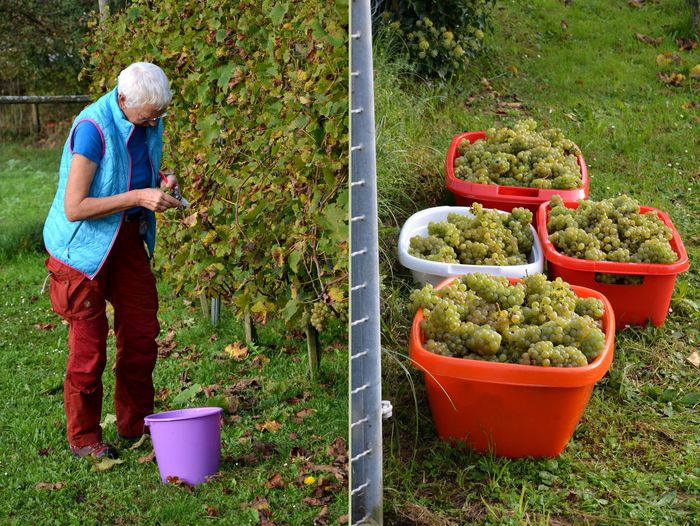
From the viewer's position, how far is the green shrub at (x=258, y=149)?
3625mm

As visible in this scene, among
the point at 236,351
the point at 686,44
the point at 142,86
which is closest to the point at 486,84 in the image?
the point at 686,44

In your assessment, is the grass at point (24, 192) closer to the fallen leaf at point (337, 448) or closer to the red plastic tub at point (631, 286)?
the fallen leaf at point (337, 448)

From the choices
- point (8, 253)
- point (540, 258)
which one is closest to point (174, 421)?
point (540, 258)

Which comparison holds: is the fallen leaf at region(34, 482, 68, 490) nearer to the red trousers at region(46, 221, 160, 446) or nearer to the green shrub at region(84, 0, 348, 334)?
the red trousers at region(46, 221, 160, 446)

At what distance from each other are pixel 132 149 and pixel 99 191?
0.83 feet

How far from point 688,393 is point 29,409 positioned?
3288 mm

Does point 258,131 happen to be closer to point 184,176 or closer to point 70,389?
point 184,176

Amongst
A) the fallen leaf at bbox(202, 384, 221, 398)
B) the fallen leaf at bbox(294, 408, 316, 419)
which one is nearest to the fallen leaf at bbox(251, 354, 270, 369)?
the fallen leaf at bbox(202, 384, 221, 398)

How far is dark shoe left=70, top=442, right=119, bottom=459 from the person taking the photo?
3.75m

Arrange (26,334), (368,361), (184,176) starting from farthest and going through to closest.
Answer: (26,334) → (184,176) → (368,361)

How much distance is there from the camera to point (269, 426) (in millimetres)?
3969

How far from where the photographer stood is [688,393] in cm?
397

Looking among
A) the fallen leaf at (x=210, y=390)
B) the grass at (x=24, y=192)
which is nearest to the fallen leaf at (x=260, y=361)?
the fallen leaf at (x=210, y=390)

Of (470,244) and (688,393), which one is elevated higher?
(470,244)
